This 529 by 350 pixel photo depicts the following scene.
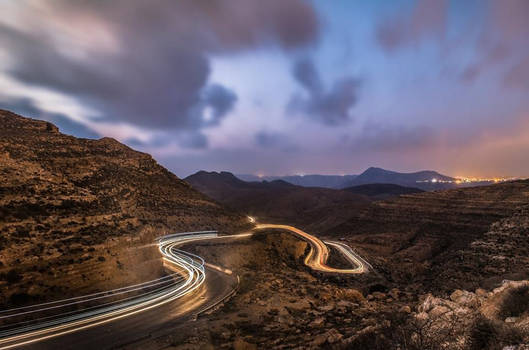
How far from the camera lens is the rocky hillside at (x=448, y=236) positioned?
33.3 metres

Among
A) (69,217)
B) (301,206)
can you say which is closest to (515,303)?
(69,217)

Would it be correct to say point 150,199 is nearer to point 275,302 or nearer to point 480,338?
point 275,302

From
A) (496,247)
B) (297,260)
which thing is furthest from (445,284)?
(297,260)

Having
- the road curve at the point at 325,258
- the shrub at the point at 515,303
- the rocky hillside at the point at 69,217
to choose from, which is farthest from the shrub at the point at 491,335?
the road curve at the point at 325,258

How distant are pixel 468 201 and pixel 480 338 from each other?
2472 inches

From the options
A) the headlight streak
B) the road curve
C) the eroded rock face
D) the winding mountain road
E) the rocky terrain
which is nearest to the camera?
the eroded rock face

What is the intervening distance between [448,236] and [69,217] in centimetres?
6664

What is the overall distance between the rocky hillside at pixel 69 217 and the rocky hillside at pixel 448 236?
34.1 metres

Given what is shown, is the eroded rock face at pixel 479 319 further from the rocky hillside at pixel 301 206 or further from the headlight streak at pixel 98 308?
the rocky hillside at pixel 301 206

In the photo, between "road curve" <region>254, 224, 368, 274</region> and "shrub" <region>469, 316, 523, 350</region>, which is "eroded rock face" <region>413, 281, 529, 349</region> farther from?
"road curve" <region>254, 224, 368, 274</region>

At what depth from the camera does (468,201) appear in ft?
200

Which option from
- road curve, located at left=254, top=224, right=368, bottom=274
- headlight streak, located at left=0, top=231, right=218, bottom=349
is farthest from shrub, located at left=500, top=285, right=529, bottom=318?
road curve, located at left=254, top=224, right=368, bottom=274

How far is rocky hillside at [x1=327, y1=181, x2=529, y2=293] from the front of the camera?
33.3 meters

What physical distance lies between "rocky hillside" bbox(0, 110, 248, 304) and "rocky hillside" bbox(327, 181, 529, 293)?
3409 cm
